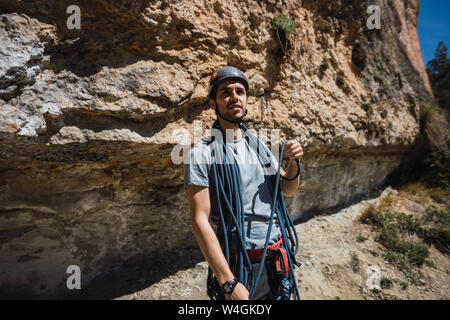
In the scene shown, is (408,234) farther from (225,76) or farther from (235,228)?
(225,76)

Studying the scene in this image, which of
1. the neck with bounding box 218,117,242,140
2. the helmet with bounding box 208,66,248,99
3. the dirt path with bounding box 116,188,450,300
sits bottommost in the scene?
the dirt path with bounding box 116,188,450,300

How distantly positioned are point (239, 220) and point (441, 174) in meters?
7.32

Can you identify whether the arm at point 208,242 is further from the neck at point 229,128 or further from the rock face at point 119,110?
the rock face at point 119,110

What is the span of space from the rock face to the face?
0.89 meters

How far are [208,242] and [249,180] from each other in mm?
495

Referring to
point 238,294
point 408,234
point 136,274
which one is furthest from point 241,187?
point 408,234

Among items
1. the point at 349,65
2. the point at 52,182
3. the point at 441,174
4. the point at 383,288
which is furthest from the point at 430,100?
the point at 52,182

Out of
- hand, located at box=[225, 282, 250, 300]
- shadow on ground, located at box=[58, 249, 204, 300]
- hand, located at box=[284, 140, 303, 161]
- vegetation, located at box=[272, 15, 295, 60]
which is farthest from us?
vegetation, located at box=[272, 15, 295, 60]

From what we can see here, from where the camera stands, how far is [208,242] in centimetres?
119

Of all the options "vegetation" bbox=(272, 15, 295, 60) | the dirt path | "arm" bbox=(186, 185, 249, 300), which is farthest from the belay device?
"vegetation" bbox=(272, 15, 295, 60)

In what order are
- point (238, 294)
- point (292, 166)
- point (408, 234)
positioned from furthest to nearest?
point (408, 234) < point (292, 166) < point (238, 294)

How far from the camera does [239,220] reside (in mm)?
1379

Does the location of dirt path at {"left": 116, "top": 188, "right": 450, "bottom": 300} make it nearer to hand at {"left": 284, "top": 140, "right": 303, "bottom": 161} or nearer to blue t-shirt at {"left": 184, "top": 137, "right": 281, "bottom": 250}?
blue t-shirt at {"left": 184, "top": 137, "right": 281, "bottom": 250}

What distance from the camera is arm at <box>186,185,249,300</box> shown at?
3.84ft
